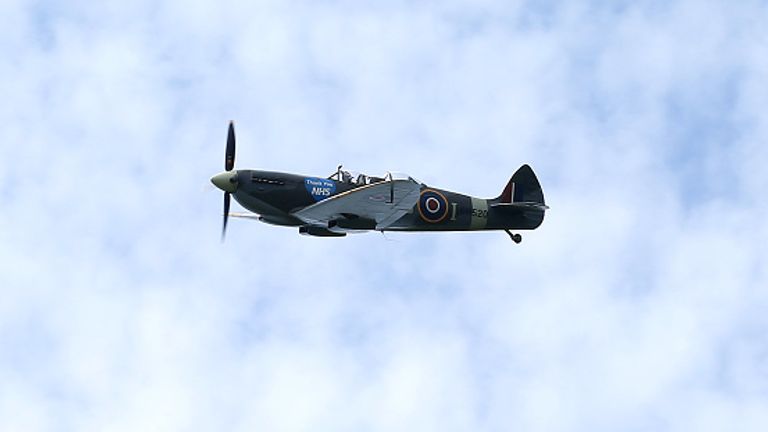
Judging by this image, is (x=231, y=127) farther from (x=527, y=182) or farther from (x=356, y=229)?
(x=527, y=182)

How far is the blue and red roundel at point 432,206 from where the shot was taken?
37594 millimetres

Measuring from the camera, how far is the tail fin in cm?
4031

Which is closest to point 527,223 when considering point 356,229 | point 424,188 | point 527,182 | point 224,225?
point 527,182

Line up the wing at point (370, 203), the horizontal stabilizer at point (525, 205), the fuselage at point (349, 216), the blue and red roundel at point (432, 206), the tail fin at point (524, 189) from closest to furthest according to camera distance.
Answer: the wing at point (370, 203), the fuselage at point (349, 216), the blue and red roundel at point (432, 206), the horizontal stabilizer at point (525, 205), the tail fin at point (524, 189)

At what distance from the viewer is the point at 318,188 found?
3578cm

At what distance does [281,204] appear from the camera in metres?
35.4

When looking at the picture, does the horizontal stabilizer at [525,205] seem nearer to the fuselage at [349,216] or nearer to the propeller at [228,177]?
the fuselage at [349,216]

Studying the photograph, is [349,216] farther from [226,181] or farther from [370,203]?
[226,181]

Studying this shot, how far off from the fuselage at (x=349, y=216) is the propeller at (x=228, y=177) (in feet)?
0.39

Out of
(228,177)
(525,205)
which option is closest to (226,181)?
(228,177)

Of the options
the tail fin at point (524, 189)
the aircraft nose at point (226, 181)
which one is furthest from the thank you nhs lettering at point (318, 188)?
the tail fin at point (524, 189)

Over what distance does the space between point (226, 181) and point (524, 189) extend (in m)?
10.5

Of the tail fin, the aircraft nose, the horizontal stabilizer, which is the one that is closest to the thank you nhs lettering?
the aircraft nose

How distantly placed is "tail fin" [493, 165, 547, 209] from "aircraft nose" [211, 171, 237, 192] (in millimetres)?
9378
